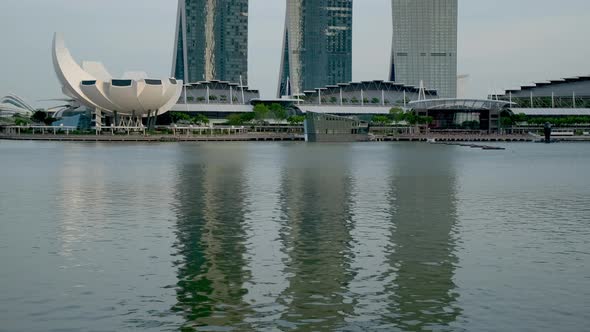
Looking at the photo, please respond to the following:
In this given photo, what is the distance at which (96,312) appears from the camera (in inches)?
739

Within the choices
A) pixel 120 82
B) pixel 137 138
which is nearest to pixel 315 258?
pixel 137 138

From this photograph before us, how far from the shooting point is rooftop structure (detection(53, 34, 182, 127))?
178000 millimetres

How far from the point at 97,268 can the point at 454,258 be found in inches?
428

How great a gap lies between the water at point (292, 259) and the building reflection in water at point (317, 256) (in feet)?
0.22

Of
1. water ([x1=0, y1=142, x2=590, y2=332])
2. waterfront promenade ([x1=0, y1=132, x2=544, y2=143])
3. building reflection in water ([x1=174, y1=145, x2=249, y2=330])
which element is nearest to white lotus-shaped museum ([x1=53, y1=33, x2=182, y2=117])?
waterfront promenade ([x1=0, y1=132, x2=544, y2=143])

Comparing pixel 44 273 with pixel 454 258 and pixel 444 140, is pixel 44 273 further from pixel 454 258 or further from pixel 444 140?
pixel 444 140

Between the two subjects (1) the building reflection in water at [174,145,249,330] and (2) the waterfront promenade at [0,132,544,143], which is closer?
(1) the building reflection in water at [174,145,249,330]

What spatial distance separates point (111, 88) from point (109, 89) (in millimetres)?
659

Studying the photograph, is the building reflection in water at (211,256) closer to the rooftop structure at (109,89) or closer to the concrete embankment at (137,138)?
the concrete embankment at (137,138)

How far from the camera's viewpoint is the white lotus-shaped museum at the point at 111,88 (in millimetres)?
178000

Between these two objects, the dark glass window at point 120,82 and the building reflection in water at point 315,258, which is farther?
the dark glass window at point 120,82

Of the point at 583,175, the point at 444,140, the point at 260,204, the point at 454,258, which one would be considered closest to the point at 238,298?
the point at 454,258

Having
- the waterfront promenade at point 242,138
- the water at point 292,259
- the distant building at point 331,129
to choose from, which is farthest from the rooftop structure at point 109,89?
the water at point 292,259

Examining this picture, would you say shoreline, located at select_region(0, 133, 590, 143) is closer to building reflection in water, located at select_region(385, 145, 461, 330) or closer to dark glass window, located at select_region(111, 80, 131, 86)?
dark glass window, located at select_region(111, 80, 131, 86)
